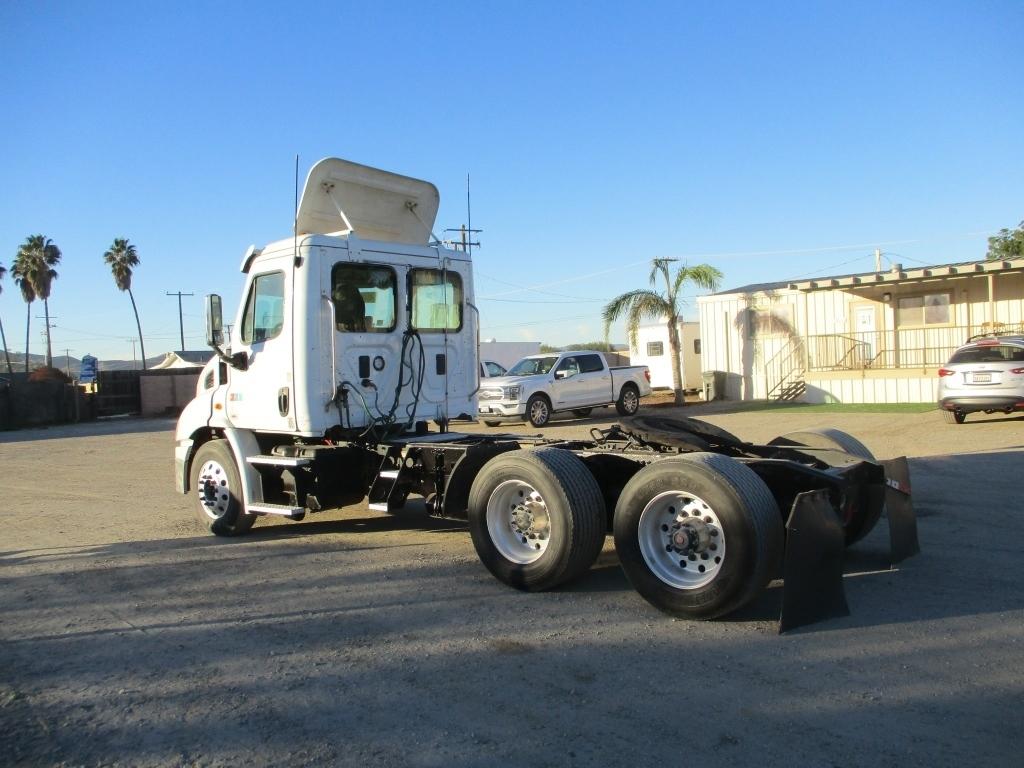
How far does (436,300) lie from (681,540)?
4.14m

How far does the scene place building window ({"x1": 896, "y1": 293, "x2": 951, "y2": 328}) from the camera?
23297 millimetres

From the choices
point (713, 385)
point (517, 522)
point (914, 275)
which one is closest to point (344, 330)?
point (517, 522)

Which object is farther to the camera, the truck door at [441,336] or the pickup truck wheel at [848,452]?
the truck door at [441,336]

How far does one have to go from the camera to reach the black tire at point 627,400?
75.6 ft

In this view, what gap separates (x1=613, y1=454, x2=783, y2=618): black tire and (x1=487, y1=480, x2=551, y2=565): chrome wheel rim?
0.69 m

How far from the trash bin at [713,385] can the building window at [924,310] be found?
5.54 m

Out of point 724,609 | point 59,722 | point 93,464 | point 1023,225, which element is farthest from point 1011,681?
point 1023,225

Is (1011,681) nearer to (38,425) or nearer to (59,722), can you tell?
(59,722)

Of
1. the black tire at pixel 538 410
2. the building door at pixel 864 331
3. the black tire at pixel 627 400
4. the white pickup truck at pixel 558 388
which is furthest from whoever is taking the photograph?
the building door at pixel 864 331

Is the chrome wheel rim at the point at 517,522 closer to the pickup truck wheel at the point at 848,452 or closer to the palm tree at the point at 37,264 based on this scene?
the pickup truck wheel at the point at 848,452

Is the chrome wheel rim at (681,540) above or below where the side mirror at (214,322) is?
below

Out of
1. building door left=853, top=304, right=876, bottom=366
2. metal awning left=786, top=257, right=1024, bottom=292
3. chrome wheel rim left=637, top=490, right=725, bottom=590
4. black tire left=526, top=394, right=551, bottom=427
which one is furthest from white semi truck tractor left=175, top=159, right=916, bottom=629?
building door left=853, top=304, right=876, bottom=366

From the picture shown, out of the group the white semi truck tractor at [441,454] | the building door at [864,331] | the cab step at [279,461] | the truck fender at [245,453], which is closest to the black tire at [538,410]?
the building door at [864,331]

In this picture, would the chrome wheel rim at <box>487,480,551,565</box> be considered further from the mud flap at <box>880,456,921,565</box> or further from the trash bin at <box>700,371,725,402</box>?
the trash bin at <box>700,371,725,402</box>
